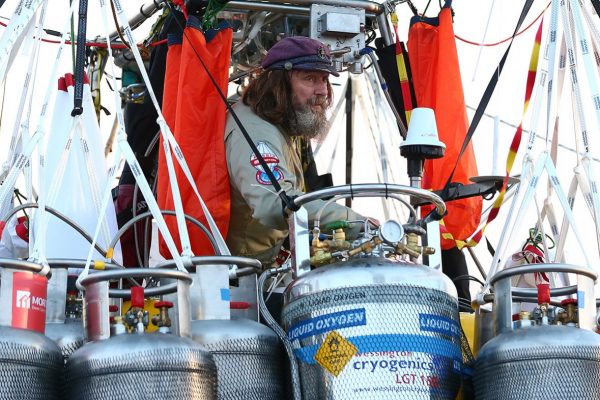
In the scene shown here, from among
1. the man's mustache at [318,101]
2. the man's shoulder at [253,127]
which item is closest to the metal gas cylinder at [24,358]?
the man's shoulder at [253,127]

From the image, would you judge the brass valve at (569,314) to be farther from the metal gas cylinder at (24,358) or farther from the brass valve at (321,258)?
the metal gas cylinder at (24,358)

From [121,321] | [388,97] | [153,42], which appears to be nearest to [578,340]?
[121,321]

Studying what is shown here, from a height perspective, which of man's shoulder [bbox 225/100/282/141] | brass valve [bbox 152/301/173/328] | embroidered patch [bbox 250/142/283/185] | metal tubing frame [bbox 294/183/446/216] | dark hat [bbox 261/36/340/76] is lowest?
brass valve [bbox 152/301/173/328]

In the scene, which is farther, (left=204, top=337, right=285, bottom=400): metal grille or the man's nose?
the man's nose

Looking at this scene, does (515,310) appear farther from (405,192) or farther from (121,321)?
(121,321)

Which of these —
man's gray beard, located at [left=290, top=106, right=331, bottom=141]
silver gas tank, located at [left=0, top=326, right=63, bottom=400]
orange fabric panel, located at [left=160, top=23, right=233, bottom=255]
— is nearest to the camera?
silver gas tank, located at [left=0, top=326, right=63, bottom=400]

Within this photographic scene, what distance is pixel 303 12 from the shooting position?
7.07 meters

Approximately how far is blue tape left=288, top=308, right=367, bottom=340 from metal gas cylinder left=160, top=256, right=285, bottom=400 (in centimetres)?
15

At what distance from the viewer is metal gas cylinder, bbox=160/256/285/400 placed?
452 cm

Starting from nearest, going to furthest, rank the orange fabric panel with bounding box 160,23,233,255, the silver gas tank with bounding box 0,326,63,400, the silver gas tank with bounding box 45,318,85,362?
1. the silver gas tank with bounding box 0,326,63,400
2. the silver gas tank with bounding box 45,318,85,362
3. the orange fabric panel with bounding box 160,23,233,255

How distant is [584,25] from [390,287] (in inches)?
63.9

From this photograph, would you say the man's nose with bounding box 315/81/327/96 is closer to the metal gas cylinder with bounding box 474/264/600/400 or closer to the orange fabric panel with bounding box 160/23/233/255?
the orange fabric panel with bounding box 160/23/233/255

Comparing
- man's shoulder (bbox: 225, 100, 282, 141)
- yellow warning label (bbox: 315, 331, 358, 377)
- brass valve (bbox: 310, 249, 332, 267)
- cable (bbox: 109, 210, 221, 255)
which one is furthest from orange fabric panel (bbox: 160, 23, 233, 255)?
yellow warning label (bbox: 315, 331, 358, 377)

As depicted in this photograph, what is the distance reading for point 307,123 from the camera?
6184 millimetres
